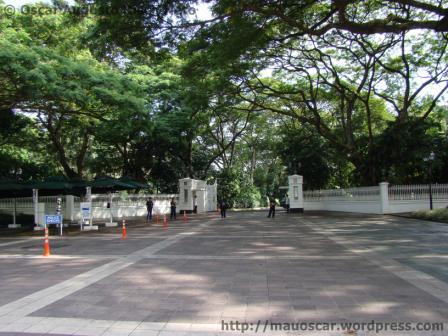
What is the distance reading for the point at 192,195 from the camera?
121ft

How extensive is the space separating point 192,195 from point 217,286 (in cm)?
2936

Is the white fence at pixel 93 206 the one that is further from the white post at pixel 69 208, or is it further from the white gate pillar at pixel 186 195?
the white gate pillar at pixel 186 195

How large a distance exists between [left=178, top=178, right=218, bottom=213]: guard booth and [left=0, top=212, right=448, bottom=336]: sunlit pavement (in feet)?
74.0

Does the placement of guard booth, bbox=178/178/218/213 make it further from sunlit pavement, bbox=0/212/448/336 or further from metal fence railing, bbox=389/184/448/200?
sunlit pavement, bbox=0/212/448/336

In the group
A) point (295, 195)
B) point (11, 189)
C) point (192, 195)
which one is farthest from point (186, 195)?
point (11, 189)

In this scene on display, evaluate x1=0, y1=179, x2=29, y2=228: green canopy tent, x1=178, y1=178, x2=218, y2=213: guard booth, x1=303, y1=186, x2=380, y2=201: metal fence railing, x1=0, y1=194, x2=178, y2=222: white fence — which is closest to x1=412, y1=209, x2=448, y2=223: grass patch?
x1=303, y1=186, x2=380, y2=201: metal fence railing

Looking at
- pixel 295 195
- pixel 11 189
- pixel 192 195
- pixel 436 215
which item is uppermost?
pixel 11 189

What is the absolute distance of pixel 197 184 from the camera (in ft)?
124

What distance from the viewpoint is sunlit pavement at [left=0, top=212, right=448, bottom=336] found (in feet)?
18.9

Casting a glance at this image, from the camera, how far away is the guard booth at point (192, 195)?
3644 centimetres

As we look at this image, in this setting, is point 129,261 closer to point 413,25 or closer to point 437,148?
point 413,25

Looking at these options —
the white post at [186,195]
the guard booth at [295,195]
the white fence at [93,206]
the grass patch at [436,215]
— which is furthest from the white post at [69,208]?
the grass patch at [436,215]

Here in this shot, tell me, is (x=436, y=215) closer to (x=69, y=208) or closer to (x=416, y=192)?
(x=416, y=192)

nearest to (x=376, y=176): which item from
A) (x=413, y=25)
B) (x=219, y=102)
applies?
(x=219, y=102)
